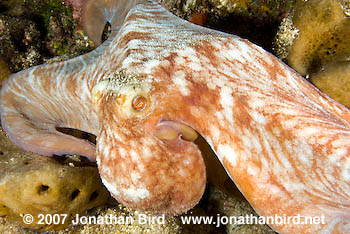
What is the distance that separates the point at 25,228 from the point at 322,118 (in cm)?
298

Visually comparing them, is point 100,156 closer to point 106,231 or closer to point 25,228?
point 106,231

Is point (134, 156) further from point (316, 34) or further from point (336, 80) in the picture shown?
point (316, 34)

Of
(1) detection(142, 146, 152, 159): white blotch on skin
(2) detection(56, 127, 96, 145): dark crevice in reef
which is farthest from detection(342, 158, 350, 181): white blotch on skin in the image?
(2) detection(56, 127, 96, 145): dark crevice in reef

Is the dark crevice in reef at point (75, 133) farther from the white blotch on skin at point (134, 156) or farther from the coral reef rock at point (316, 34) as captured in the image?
the coral reef rock at point (316, 34)

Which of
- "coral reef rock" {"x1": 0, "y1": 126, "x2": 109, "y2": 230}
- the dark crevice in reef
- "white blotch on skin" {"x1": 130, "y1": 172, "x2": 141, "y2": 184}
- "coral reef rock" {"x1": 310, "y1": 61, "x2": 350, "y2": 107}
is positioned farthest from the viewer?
the dark crevice in reef

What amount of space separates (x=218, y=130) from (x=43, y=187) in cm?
179

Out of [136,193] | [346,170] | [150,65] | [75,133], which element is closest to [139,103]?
[150,65]

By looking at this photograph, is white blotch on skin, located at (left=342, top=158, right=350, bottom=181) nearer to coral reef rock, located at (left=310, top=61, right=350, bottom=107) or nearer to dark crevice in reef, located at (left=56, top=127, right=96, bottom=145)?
coral reef rock, located at (left=310, top=61, right=350, bottom=107)

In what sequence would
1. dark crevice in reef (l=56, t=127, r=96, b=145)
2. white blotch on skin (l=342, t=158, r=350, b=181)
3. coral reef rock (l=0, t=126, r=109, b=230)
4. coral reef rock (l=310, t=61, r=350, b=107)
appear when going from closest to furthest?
white blotch on skin (l=342, t=158, r=350, b=181) → coral reef rock (l=0, t=126, r=109, b=230) → coral reef rock (l=310, t=61, r=350, b=107) → dark crevice in reef (l=56, t=127, r=96, b=145)

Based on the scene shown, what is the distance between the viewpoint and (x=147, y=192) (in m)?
1.72

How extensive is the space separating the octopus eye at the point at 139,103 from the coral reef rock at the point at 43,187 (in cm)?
121

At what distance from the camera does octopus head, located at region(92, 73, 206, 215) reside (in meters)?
1.69

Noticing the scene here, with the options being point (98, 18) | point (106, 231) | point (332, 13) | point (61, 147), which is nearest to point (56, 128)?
point (61, 147)

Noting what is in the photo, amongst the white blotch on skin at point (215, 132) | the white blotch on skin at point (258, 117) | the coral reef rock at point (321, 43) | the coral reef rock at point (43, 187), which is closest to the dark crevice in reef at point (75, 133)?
the coral reef rock at point (43, 187)
